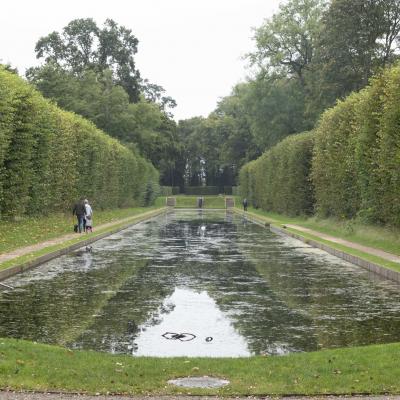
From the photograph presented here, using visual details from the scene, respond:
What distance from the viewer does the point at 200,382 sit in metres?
6.88

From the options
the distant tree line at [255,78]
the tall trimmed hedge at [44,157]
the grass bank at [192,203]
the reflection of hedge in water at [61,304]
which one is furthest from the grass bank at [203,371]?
the grass bank at [192,203]

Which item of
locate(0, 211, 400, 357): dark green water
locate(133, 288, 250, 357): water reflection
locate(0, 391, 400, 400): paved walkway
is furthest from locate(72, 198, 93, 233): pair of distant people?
locate(0, 391, 400, 400): paved walkway

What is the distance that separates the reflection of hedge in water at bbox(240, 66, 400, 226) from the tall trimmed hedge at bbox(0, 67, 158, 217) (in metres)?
14.8

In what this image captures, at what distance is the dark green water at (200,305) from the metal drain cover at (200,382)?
1.66 metres

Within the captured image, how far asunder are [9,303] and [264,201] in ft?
169

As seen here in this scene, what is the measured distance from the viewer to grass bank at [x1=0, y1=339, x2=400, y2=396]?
6.50 m

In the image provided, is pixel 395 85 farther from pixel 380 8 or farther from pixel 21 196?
pixel 380 8

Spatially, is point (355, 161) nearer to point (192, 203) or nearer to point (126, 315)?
point (126, 315)

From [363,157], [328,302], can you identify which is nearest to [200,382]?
[328,302]

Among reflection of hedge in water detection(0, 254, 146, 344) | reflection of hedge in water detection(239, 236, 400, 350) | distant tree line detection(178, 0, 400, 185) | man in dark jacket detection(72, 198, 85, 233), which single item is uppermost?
distant tree line detection(178, 0, 400, 185)

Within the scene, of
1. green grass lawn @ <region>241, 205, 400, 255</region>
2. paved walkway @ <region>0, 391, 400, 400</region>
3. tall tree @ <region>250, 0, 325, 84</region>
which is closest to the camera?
paved walkway @ <region>0, 391, 400, 400</region>

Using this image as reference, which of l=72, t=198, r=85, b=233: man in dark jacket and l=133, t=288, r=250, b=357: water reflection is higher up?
l=72, t=198, r=85, b=233: man in dark jacket

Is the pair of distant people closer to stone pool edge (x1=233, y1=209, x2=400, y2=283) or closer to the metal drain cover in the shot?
stone pool edge (x1=233, y1=209, x2=400, y2=283)

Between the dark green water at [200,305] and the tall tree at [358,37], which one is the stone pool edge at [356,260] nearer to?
the dark green water at [200,305]
